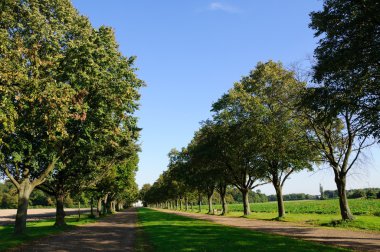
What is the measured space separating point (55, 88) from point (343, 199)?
86.2 ft

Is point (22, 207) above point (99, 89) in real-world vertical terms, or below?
below

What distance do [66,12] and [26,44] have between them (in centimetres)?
564

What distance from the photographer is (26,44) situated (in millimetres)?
18266

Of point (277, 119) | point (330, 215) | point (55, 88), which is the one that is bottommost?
point (330, 215)

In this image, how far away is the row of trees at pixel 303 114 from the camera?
52.0 ft

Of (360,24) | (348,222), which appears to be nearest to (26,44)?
(360,24)

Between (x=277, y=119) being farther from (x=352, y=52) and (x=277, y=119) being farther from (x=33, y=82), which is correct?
(x=33, y=82)

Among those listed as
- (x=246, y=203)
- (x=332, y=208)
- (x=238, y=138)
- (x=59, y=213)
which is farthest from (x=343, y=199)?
(x=332, y=208)

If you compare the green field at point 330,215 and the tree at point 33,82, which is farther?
the green field at point 330,215

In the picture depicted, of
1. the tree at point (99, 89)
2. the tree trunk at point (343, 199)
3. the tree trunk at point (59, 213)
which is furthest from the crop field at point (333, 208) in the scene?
the tree trunk at point (59, 213)

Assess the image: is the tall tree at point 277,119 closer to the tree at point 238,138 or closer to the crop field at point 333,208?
the tree at point 238,138

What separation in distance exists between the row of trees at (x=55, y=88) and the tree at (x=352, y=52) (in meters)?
12.7

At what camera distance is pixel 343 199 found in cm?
3030

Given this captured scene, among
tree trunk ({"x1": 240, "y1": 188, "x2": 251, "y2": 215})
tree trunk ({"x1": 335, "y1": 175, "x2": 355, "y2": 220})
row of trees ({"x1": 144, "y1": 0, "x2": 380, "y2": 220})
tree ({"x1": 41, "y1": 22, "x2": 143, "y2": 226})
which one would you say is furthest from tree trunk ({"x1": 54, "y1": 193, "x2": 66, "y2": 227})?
tree trunk ({"x1": 240, "y1": 188, "x2": 251, "y2": 215})
